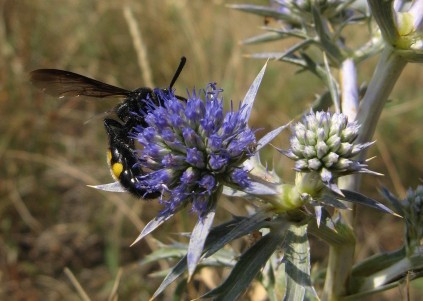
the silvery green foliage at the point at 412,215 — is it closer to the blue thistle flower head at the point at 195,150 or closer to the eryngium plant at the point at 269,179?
the eryngium plant at the point at 269,179

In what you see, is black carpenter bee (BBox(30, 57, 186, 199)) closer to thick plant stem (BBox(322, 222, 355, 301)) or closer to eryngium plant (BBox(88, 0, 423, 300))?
eryngium plant (BBox(88, 0, 423, 300))

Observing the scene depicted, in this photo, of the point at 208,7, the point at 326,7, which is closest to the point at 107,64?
the point at 208,7

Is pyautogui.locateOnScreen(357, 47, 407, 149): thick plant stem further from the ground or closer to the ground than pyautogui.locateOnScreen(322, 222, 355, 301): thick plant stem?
further from the ground

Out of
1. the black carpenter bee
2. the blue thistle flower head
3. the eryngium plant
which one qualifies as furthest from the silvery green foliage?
the black carpenter bee

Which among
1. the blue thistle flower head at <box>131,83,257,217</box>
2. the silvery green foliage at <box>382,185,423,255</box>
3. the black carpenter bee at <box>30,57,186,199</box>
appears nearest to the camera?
the blue thistle flower head at <box>131,83,257,217</box>

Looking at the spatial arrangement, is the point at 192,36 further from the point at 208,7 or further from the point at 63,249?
the point at 63,249

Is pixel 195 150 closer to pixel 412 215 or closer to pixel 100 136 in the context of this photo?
pixel 412 215

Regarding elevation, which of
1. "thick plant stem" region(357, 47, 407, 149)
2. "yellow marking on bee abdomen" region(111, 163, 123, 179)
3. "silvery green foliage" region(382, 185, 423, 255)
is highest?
"thick plant stem" region(357, 47, 407, 149)

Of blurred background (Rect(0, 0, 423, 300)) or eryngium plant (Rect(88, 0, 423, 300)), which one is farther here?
blurred background (Rect(0, 0, 423, 300))
